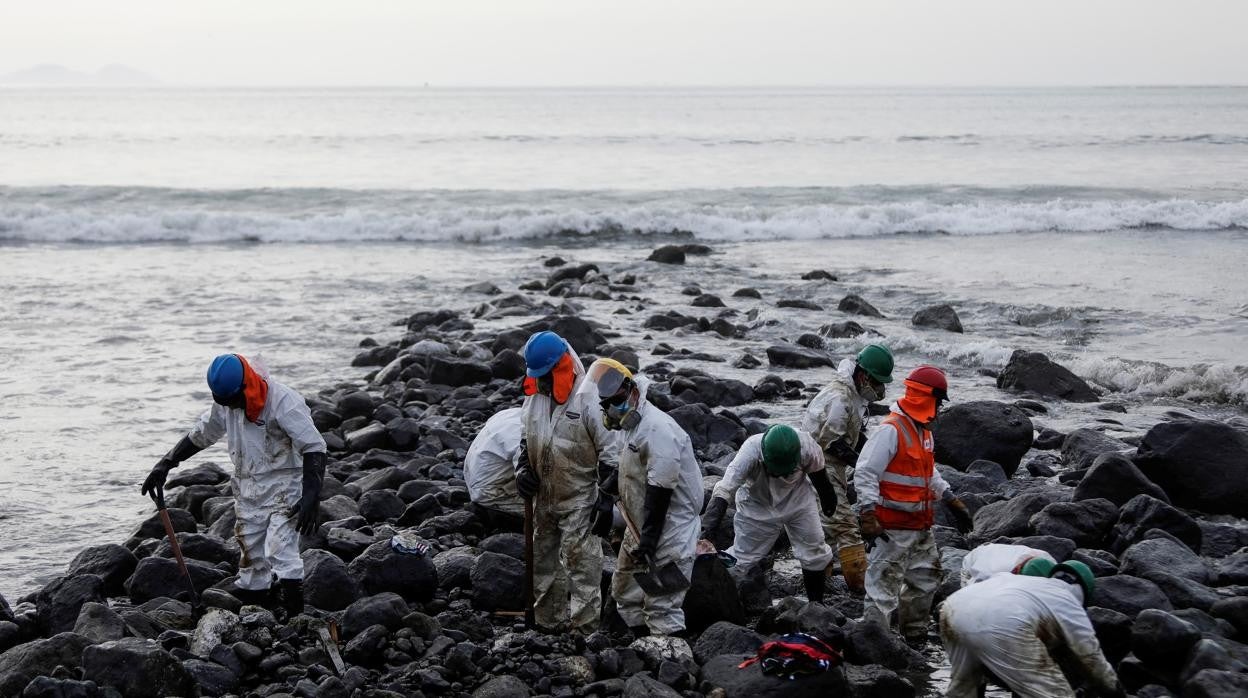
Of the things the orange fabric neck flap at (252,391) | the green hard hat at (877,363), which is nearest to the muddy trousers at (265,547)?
the orange fabric neck flap at (252,391)

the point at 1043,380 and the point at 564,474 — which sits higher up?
the point at 564,474

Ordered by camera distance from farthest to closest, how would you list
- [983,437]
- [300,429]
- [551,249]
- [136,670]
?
[551,249]
[983,437]
[300,429]
[136,670]

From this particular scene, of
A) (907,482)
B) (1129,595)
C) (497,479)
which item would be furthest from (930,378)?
(497,479)

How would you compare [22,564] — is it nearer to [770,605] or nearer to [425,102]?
[770,605]

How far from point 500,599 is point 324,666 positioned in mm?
1447

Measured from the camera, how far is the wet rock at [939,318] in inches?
770

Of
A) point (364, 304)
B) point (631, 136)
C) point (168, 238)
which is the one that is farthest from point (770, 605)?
point (631, 136)

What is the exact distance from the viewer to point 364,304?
906 inches

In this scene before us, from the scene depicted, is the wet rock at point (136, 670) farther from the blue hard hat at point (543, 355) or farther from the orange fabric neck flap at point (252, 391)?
the blue hard hat at point (543, 355)

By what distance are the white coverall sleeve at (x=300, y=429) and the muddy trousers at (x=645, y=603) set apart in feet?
7.12

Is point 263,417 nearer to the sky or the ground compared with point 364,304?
nearer to the sky

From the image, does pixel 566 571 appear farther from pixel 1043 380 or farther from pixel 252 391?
pixel 1043 380

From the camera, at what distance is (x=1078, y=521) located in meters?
9.49

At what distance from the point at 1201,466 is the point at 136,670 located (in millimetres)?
8745
